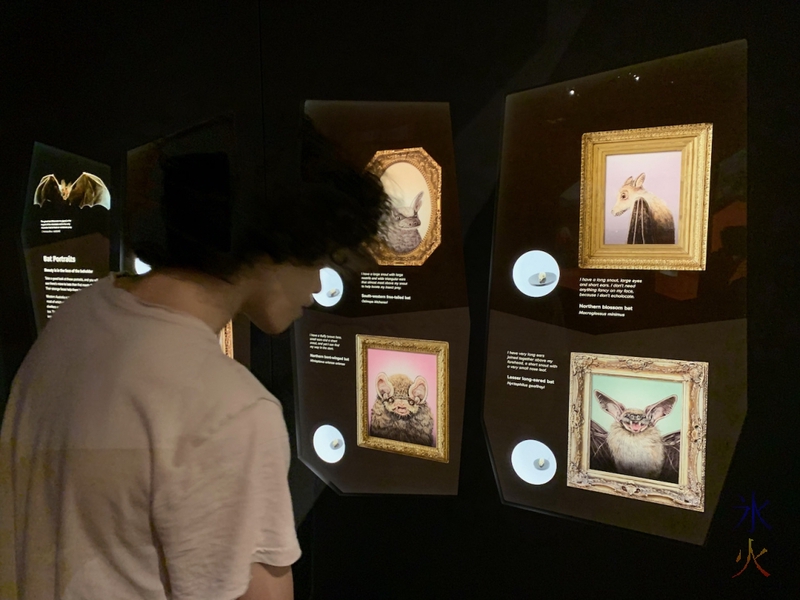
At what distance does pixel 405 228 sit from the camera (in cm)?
156

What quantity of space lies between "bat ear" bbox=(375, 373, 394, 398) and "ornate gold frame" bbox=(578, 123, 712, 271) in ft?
2.07

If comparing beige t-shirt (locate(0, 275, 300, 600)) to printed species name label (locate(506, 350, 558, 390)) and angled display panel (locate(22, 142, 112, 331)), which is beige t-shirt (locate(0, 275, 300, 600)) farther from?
angled display panel (locate(22, 142, 112, 331))

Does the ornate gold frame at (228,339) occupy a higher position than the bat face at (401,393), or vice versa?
the ornate gold frame at (228,339)

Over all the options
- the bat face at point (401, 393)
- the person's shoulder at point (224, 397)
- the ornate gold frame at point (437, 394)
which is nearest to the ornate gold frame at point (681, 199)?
the ornate gold frame at point (437, 394)

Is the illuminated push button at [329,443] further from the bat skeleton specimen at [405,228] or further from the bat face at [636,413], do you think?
the bat face at [636,413]

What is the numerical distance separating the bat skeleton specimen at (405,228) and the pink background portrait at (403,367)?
29cm

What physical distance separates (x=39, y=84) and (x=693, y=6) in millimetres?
2131

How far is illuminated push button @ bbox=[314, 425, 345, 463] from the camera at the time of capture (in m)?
1.75

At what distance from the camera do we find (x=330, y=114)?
162 centimetres

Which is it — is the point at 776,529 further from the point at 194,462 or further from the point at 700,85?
the point at 194,462

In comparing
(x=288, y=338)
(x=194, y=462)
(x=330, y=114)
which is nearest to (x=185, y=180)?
(x=194, y=462)

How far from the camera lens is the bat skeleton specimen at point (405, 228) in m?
1.56

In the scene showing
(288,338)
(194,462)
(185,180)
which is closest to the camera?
(194,462)

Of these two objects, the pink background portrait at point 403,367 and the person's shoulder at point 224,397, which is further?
the pink background portrait at point 403,367
